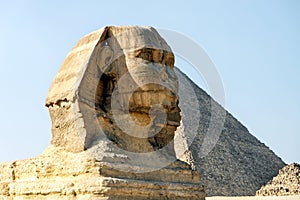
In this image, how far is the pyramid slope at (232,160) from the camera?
75.8 meters

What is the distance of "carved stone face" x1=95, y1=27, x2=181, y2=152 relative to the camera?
8.09 metres

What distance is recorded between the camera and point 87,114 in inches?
311

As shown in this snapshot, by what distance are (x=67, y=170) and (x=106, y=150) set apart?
1.56 feet

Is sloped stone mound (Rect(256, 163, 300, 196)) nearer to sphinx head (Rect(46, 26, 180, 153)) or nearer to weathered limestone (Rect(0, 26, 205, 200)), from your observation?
weathered limestone (Rect(0, 26, 205, 200))

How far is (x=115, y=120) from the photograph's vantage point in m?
8.12

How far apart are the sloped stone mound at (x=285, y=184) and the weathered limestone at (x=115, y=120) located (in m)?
61.5

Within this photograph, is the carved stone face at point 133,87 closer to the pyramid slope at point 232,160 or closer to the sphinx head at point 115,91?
the sphinx head at point 115,91

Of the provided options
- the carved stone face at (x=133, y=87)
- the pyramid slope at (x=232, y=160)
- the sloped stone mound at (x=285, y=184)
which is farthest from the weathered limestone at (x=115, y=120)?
the pyramid slope at (x=232, y=160)

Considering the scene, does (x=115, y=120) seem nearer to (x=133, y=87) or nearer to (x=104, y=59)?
(x=133, y=87)

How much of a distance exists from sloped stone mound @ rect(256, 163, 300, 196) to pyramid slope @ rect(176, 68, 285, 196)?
333cm

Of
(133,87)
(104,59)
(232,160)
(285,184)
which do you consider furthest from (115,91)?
(232,160)

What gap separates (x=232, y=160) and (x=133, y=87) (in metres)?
73.3

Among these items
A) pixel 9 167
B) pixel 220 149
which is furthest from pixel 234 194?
pixel 9 167

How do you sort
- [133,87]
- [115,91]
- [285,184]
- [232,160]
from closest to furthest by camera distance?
1. [133,87]
2. [115,91]
3. [285,184]
4. [232,160]
